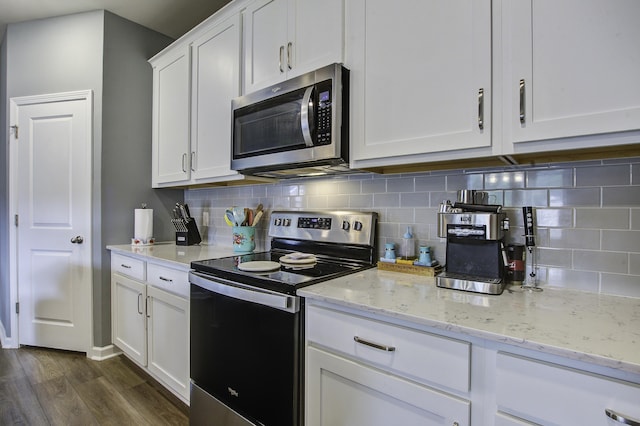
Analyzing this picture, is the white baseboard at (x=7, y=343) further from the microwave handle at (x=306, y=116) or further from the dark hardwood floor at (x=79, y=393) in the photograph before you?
the microwave handle at (x=306, y=116)

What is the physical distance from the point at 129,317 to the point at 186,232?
70 centimetres

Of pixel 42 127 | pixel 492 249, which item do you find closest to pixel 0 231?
pixel 42 127

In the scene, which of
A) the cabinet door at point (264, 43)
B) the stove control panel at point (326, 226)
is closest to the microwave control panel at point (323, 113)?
the cabinet door at point (264, 43)

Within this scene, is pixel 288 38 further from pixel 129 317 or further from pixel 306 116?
pixel 129 317

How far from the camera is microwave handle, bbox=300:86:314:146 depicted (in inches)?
58.2

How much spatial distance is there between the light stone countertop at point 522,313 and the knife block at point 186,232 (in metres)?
1.66

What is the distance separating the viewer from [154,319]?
2025 mm

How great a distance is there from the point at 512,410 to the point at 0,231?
426 cm

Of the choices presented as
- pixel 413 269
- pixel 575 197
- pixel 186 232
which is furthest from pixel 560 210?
pixel 186 232

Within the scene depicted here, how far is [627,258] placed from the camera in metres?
1.10

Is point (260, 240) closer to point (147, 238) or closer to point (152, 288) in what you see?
point (152, 288)

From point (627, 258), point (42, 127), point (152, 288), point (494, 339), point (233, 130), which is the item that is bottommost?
point (152, 288)

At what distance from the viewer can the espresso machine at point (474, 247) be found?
1153 millimetres

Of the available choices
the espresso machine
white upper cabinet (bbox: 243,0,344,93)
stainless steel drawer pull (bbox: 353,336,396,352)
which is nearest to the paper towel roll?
white upper cabinet (bbox: 243,0,344,93)
